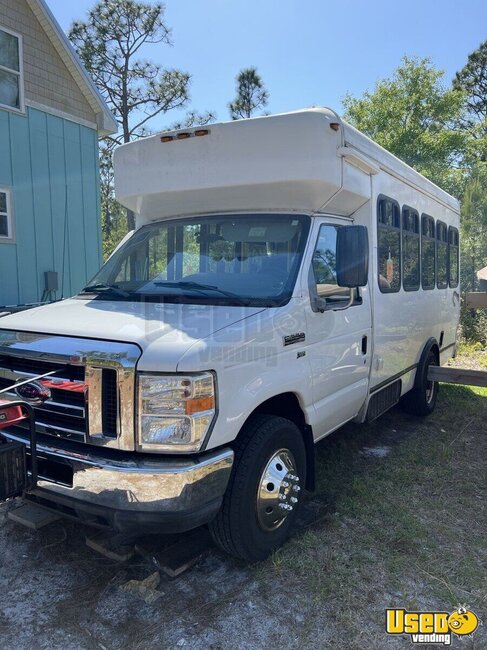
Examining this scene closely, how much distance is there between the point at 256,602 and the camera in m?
2.93

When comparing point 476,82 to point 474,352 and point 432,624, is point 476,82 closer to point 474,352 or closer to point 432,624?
point 474,352

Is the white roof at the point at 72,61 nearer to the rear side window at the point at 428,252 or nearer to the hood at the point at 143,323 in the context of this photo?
the rear side window at the point at 428,252

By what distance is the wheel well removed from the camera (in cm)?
343

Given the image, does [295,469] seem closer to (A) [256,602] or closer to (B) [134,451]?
(A) [256,602]

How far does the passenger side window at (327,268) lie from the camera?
3.72m

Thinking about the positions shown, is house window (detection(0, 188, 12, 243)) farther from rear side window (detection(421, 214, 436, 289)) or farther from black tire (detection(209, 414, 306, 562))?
black tire (detection(209, 414, 306, 562))

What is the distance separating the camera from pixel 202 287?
3.55 metres

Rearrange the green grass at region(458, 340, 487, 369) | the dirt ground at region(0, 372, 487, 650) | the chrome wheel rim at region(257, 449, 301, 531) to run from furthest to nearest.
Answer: the green grass at region(458, 340, 487, 369) < the chrome wheel rim at region(257, 449, 301, 531) < the dirt ground at region(0, 372, 487, 650)

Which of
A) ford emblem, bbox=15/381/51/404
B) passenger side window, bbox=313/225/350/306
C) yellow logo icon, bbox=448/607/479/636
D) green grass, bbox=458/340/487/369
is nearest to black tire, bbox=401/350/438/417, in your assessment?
passenger side window, bbox=313/225/350/306

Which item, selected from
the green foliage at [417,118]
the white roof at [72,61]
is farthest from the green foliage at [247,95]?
the white roof at [72,61]

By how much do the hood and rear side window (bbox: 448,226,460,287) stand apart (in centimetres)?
526

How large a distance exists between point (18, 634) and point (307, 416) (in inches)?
82.1

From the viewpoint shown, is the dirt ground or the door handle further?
the door handle

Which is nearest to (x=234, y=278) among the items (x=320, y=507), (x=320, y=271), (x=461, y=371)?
(x=320, y=271)
